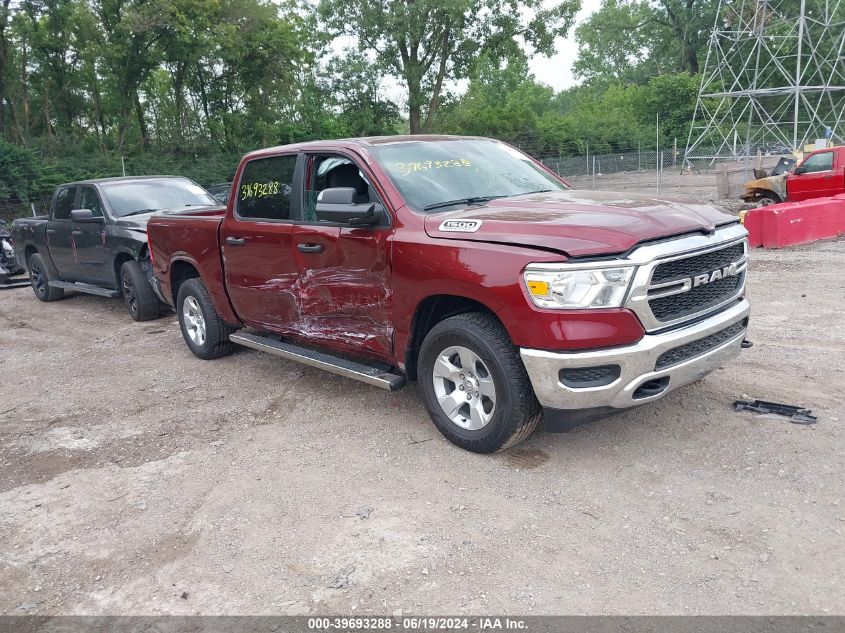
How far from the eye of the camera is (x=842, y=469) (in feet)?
12.7

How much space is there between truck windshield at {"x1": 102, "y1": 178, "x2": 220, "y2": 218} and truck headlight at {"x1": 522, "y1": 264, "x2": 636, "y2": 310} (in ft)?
22.0

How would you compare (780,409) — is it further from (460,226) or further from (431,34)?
(431,34)

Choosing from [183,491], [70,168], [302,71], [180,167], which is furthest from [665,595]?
[302,71]


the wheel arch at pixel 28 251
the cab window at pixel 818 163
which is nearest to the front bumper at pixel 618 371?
the wheel arch at pixel 28 251

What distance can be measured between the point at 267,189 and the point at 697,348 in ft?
11.4

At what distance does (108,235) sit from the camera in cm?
909

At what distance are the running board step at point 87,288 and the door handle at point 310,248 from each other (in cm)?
520

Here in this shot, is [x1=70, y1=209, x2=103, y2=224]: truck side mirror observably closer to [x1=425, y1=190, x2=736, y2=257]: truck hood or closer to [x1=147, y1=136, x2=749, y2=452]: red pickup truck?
[x1=147, y1=136, x2=749, y2=452]: red pickup truck

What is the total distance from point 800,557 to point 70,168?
24260 millimetres

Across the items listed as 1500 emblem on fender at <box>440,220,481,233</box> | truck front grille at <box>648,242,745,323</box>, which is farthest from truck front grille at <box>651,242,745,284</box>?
1500 emblem on fender at <box>440,220,481,233</box>

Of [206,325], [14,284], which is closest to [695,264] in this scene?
[206,325]

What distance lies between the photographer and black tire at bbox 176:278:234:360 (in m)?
6.66

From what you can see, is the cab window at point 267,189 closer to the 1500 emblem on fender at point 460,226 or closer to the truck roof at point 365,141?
the truck roof at point 365,141

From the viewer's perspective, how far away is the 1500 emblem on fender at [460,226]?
4.11 meters
